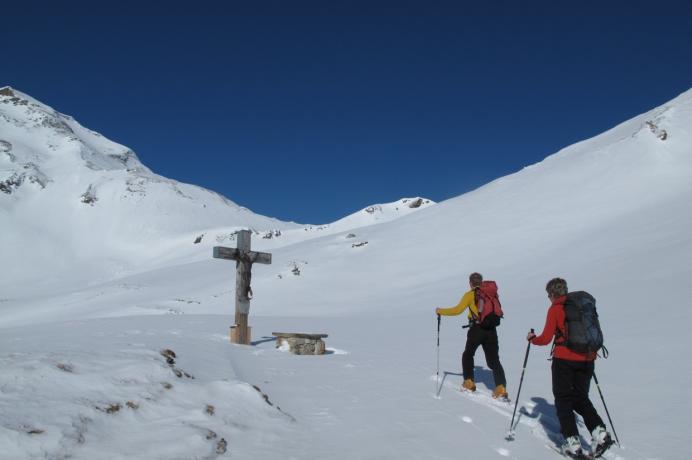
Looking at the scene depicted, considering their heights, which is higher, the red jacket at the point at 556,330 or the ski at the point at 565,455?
the red jacket at the point at 556,330

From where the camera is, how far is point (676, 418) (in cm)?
667

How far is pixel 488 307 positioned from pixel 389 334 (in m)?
7.20

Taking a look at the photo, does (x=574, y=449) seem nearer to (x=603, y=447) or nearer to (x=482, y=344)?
(x=603, y=447)

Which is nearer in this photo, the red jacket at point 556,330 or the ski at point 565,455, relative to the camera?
the ski at point 565,455

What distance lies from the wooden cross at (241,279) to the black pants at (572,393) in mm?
7947

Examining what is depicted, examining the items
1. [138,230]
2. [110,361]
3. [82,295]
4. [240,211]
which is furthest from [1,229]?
[110,361]

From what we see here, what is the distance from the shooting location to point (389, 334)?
591 inches

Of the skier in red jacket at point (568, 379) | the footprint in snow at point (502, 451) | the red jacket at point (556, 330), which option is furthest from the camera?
the red jacket at point (556, 330)

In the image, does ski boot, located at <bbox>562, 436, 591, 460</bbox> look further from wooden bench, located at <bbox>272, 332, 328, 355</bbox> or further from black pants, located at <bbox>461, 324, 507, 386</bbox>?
wooden bench, located at <bbox>272, 332, 328, 355</bbox>

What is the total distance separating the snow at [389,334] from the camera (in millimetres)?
5066

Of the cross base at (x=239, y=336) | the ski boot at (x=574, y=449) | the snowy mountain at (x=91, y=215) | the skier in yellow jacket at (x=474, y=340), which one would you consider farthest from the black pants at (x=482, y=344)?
the snowy mountain at (x=91, y=215)

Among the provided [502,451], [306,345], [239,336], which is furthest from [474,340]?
[239,336]

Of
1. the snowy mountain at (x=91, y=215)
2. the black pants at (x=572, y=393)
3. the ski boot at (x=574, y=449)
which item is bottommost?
the ski boot at (x=574, y=449)

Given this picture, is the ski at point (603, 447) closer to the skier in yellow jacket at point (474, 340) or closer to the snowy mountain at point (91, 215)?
the skier in yellow jacket at point (474, 340)
